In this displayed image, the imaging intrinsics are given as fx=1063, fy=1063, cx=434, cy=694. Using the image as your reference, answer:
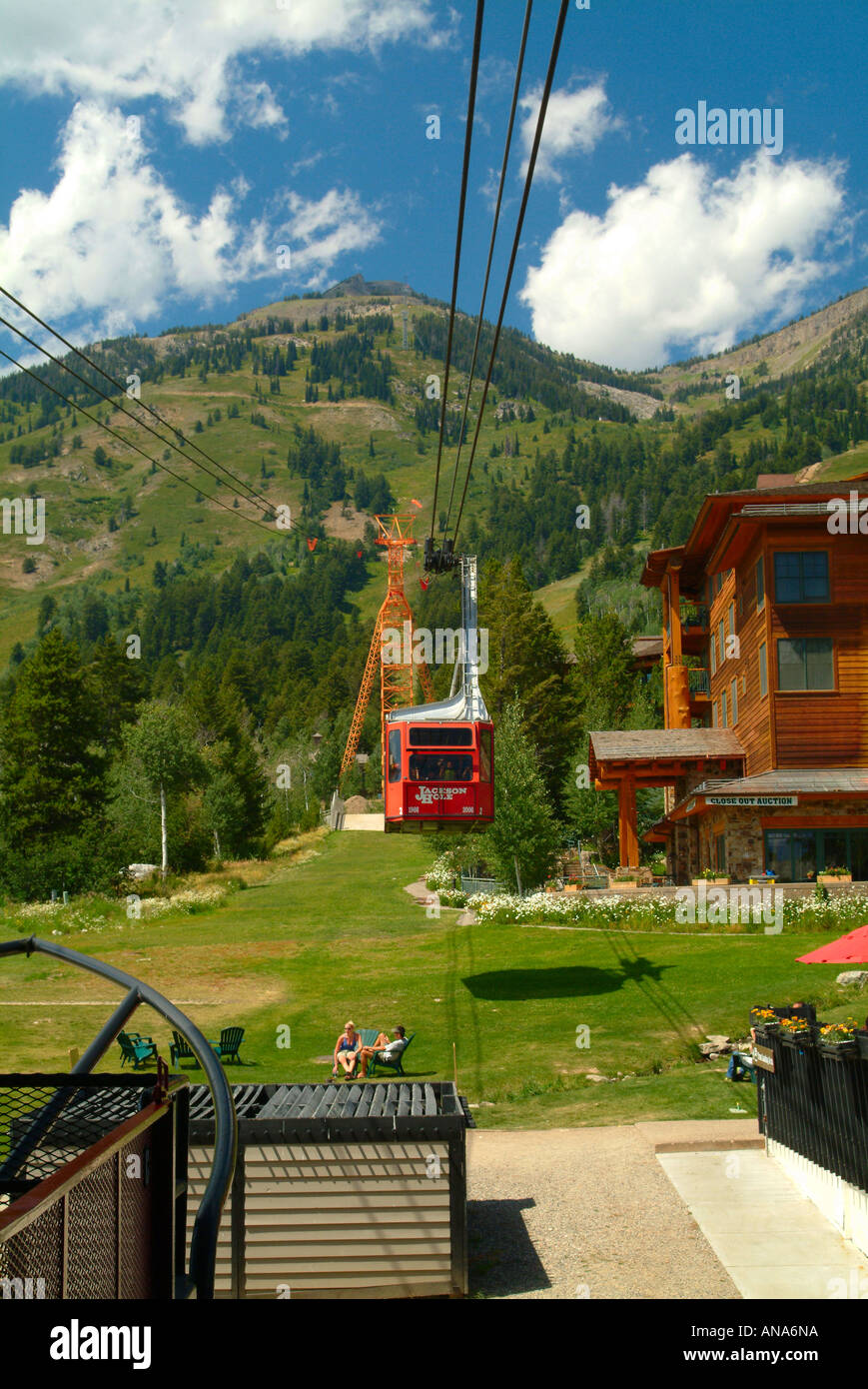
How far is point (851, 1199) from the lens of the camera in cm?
988

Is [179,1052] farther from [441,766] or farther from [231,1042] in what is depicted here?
[441,766]

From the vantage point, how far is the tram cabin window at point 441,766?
21.9m

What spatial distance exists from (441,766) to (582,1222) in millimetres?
11818

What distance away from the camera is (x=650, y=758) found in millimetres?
33688

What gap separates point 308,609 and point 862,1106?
610 feet

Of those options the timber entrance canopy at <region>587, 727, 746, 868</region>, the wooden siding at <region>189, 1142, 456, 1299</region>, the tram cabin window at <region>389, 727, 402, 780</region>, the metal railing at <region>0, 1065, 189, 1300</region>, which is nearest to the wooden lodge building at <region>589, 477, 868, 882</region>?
the timber entrance canopy at <region>587, 727, 746, 868</region>

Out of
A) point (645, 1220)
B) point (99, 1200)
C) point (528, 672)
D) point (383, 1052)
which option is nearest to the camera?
point (99, 1200)

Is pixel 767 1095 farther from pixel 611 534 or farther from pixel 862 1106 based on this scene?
pixel 611 534

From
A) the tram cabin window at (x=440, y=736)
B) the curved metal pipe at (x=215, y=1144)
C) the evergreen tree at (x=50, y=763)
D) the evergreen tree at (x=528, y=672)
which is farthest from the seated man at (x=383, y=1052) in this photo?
the evergreen tree at (x=528, y=672)

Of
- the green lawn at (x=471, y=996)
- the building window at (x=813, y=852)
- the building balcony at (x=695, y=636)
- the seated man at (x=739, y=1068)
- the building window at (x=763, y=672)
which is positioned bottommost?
the green lawn at (x=471, y=996)

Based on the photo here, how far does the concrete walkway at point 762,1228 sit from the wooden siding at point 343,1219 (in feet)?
8.68

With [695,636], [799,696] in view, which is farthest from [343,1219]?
[695,636]

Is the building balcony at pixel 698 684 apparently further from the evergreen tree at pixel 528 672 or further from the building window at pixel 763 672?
the evergreen tree at pixel 528 672

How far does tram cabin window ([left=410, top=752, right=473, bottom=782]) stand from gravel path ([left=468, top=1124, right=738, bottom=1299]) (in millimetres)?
8546
